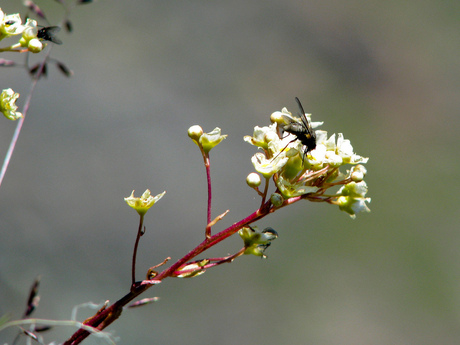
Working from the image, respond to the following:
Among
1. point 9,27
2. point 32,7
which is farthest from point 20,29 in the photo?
point 32,7

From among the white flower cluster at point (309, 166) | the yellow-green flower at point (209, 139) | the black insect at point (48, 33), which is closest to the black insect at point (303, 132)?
the white flower cluster at point (309, 166)

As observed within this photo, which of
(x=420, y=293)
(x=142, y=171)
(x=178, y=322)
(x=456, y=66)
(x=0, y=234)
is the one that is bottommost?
(x=178, y=322)

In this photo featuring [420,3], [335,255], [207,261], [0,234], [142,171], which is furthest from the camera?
[420,3]

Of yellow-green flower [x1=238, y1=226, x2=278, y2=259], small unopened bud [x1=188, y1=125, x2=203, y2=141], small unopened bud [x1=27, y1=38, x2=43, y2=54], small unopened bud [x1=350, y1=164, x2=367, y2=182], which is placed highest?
small unopened bud [x1=27, y1=38, x2=43, y2=54]

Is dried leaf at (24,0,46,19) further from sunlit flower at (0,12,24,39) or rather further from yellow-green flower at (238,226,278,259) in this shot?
yellow-green flower at (238,226,278,259)

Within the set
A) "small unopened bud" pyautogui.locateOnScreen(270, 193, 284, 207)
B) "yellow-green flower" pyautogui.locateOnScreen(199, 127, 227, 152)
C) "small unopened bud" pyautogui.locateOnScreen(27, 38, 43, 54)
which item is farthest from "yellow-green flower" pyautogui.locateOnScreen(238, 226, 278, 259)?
"small unopened bud" pyautogui.locateOnScreen(27, 38, 43, 54)

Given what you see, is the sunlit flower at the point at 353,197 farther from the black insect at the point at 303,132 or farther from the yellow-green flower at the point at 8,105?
the yellow-green flower at the point at 8,105

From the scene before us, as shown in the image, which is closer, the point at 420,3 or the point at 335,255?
the point at 335,255

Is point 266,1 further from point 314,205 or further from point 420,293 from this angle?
point 420,293

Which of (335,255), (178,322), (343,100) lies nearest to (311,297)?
(335,255)

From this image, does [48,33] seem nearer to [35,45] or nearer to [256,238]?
[35,45]

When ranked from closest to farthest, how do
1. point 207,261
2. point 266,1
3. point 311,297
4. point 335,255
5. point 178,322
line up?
point 207,261
point 178,322
point 311,297
point 335,255
point 266,1
